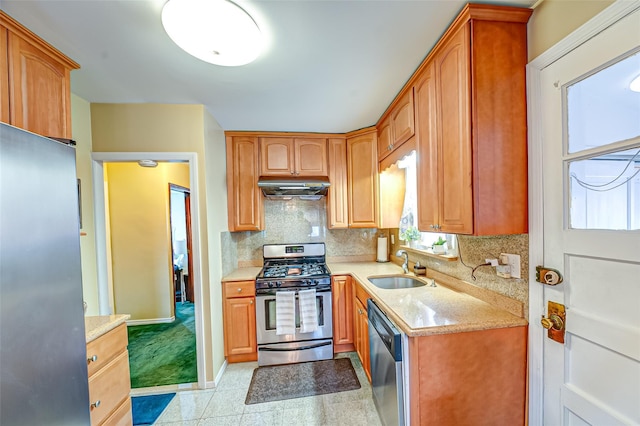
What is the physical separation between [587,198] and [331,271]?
1.98 metres

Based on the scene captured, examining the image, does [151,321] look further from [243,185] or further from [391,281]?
[391,281]

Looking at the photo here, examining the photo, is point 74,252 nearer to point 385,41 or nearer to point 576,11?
point 385,41

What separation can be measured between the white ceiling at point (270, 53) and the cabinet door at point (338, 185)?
0.65 metres

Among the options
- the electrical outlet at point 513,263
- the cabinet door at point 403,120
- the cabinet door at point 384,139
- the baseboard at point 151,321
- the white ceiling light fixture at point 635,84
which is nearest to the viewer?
the white ceiling light fixture at point 635,84

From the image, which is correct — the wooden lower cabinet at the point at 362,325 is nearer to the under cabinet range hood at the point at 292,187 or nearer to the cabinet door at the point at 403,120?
the under cabinet range hood at the point at 292,187

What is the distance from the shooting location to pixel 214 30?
43.6 inches

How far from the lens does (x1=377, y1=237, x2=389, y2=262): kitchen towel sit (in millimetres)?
2902

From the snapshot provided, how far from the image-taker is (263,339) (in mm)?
2326

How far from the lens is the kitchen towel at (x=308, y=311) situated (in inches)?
90.3

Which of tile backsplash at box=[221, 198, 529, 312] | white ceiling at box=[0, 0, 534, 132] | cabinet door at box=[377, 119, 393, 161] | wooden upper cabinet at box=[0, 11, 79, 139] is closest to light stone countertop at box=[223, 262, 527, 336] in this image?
tile backsplash at box=[221, 198, 529, 312]

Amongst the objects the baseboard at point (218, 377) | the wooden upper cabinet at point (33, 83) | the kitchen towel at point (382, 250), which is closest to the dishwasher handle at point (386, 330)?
the kitchen towel at point (382, 250)

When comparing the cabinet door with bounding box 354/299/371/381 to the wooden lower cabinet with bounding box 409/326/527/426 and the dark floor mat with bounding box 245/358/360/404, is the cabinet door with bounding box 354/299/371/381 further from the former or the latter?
the wooden lower cabinet with bounding box 409/326/527/426

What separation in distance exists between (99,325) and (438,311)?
1.95 metres

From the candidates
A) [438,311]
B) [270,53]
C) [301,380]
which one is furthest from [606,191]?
[301,380]
